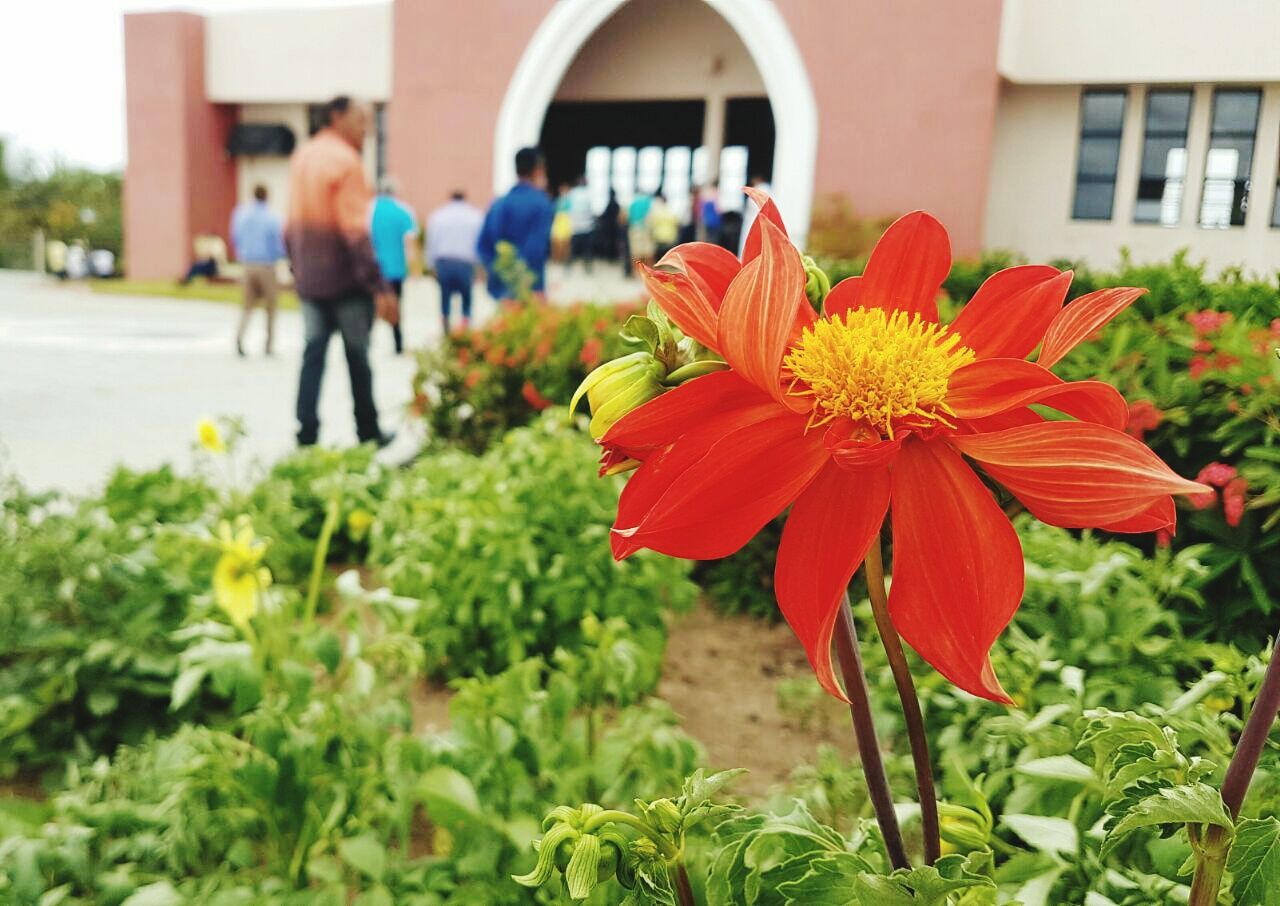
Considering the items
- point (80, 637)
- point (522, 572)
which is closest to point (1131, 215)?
point (522, 572)

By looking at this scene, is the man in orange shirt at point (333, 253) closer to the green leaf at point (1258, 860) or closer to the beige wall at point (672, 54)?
the green leaf at point (1258, 860)

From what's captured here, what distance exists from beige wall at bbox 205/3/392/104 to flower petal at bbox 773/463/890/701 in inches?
743

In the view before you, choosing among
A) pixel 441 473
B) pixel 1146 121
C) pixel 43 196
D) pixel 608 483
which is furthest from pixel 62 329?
pixel 43 196

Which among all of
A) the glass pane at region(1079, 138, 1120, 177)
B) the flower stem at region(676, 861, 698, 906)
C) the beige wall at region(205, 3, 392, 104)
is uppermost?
the beige wall at region(205, 3, 392, 104)

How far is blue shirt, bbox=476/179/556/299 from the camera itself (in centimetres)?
618

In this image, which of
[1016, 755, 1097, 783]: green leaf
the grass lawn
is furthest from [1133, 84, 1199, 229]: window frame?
the grass lawn

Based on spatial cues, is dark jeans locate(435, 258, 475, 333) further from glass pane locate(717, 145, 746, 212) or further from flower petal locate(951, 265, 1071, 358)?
flower petal locate(951, 265, 1071, 358)

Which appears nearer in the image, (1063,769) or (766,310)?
(766,310)

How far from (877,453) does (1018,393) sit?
0.29 ft

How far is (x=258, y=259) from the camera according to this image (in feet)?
30.3

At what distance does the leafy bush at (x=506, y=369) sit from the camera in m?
3.87

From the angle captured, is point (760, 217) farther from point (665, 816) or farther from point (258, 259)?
point (258, 259)

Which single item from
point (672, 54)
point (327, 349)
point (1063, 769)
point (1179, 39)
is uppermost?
point (672, 54)

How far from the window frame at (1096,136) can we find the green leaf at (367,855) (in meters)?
1.47
